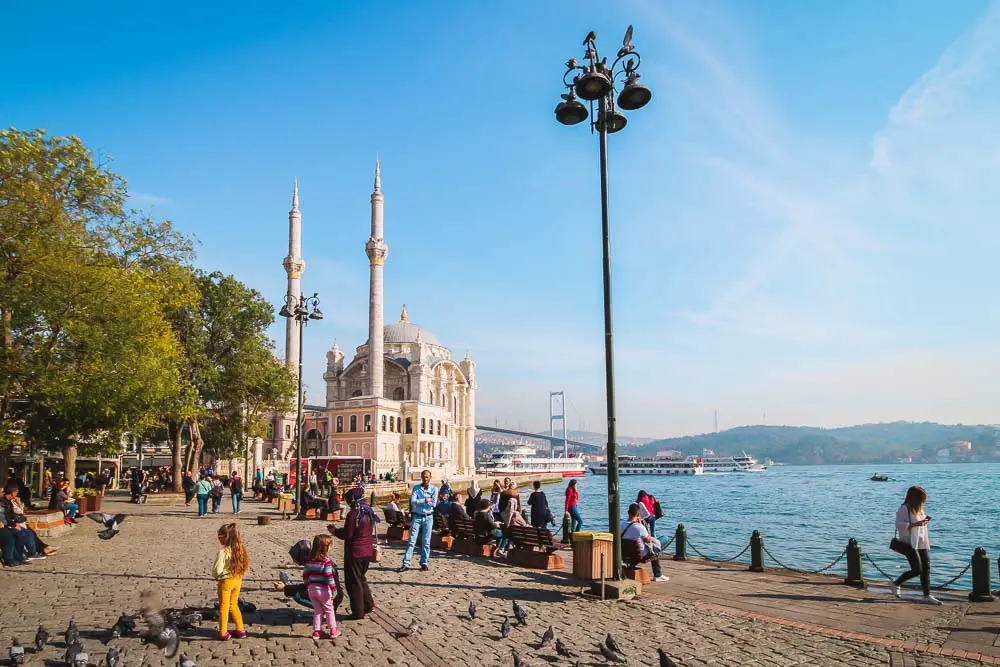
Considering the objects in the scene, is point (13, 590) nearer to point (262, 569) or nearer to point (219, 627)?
point (262, 569)

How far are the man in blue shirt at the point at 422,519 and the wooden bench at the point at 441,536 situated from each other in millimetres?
2494

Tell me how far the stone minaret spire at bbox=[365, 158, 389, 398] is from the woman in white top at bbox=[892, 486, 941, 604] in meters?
61.8

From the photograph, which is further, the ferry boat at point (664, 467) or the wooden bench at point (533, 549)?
the ferry boat at point (664, 467)

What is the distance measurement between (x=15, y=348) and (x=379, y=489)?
107 ft

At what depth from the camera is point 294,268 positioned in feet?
225

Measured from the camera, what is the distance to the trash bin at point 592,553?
1034 cm

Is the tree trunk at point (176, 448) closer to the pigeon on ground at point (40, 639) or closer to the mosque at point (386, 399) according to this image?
the mosque at point (386, 399)

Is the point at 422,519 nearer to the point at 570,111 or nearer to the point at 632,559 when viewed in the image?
the point at 632,559

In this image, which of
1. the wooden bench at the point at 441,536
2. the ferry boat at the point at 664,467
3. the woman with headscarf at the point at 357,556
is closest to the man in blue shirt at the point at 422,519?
the wooden bench at the point at 441,536

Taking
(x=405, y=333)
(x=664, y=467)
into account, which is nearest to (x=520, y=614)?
(x=405, y=333)

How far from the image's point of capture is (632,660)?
22.7 ft

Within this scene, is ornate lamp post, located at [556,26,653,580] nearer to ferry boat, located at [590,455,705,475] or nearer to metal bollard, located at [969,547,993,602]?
metal bollard, located at [969,547,993,602]

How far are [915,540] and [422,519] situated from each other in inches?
314

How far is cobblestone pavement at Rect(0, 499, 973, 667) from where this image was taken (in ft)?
23.2
